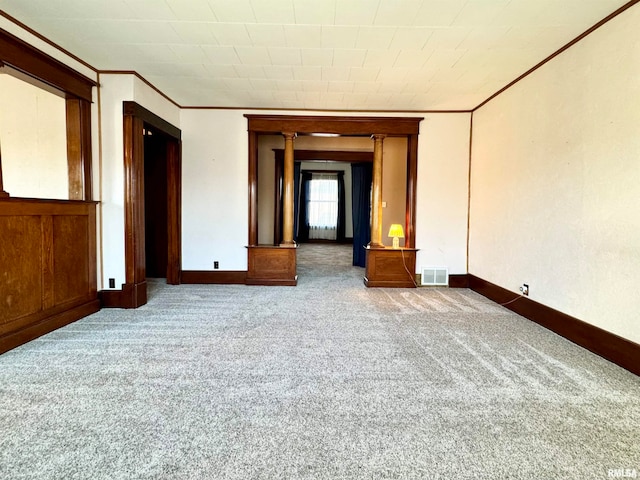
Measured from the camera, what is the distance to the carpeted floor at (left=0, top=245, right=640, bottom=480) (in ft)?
4.77

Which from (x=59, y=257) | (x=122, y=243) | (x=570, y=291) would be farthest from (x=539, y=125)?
(x=59, y=257)

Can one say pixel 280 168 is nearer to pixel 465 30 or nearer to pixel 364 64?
pixel 364 64

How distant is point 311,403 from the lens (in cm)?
191

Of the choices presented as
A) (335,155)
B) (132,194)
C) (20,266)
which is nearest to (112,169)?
Answer: (132,194)

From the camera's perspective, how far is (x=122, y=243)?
12.6 ft

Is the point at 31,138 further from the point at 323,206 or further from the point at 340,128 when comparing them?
the point at 323,206

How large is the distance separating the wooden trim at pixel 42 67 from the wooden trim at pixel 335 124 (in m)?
2.16

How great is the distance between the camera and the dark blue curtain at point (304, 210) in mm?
12070

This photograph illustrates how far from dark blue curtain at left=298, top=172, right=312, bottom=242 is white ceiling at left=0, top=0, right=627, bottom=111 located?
25.3 ft

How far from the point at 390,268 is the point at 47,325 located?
13.6 feet

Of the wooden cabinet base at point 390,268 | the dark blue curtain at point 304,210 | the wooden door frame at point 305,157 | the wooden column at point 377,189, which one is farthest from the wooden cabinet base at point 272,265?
the dark blue curtain at point 304,210

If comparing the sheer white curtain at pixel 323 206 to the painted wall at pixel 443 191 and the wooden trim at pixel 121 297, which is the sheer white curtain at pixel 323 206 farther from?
the wooden trim at pixel 121 297

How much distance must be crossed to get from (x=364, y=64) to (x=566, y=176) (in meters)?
2.25

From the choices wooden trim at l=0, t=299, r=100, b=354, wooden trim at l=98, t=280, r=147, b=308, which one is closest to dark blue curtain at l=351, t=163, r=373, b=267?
wooden trim at l=98, t=280, r=147, b=308
